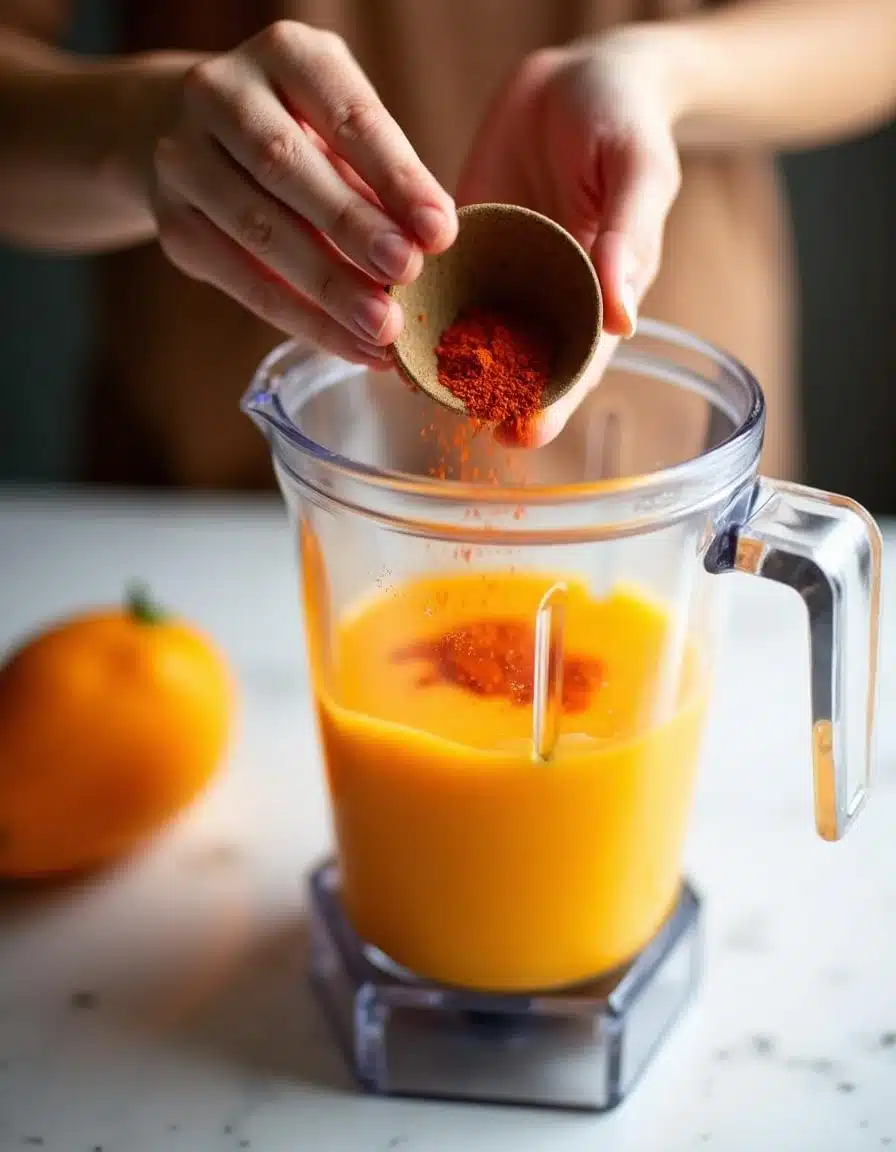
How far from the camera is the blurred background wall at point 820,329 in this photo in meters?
1.73

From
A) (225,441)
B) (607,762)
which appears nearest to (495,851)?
(607,762)

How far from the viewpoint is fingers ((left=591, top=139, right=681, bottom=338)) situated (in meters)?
0.57

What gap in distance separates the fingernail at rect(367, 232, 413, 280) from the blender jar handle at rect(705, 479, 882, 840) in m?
0.17

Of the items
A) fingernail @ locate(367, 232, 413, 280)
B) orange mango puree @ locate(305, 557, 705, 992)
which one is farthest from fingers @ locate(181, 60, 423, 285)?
orange mango puree @ locate(305, 557, 705, 992)

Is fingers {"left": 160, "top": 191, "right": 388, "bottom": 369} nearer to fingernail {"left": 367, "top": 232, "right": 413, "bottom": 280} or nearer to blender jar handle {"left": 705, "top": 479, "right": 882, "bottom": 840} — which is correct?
fingernail {"left": 367, "top": 232, "right": 413, "bottom": 280}

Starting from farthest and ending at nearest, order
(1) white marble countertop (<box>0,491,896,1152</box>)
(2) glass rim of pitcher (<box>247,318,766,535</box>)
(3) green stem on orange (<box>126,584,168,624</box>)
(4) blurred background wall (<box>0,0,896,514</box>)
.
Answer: (4) blurred background wall (<box>0,0,896,514</box>) → (3) green stem on orange (<box>126,584,168,624</box>) → (1) white marble countertop (<box>0,491,896,1152</box>) → (2) glass rim of pitcher (<box>247,318,766,535</box>)

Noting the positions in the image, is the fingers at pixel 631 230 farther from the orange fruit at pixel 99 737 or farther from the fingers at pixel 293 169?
the orange fruit at pixel 99 737

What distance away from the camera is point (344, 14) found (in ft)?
3.49

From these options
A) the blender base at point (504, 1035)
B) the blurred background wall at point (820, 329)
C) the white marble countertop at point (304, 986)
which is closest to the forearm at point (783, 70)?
the white marble countertop at point (304, 986)

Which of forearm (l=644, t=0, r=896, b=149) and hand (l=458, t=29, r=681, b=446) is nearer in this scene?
hand (l=458, t=29, r=681, b=446)

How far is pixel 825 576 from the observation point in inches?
21.4

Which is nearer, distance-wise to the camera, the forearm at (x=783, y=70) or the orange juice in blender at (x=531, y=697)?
the orange juice in blender at (x=531, y=697)

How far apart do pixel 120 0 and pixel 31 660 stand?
674 millimetres

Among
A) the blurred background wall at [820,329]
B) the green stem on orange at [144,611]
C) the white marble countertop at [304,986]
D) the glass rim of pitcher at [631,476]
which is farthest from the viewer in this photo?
the blurred background wall at [820,329]
